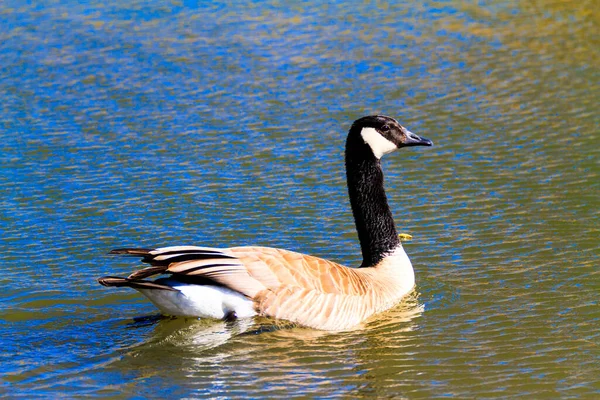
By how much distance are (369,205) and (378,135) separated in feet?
1.88

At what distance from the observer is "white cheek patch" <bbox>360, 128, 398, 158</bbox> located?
26.5 feet

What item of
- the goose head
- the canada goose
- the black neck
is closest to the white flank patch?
the canada goose

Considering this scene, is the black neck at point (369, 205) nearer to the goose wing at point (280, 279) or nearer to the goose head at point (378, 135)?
the goose head at point (378, 135)

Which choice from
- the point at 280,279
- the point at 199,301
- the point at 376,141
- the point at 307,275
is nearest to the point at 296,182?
the point at 376,141

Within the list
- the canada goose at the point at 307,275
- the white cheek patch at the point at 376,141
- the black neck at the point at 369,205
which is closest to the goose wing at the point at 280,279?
the canada goose at the point at 307,275

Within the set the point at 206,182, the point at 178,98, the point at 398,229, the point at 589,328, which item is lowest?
the point at 589,328

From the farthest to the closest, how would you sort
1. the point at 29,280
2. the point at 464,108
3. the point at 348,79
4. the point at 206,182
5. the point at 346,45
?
the point at 346,45, the point at 348,79, the point at 464,108, the point at 206,182, the point at 29,280

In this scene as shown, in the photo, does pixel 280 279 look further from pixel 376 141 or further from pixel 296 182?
pixel 296 182

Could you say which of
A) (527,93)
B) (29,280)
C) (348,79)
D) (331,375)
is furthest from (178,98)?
(331,375)

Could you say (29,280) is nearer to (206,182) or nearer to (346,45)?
(206,182)

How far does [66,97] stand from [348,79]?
3524 millimetres

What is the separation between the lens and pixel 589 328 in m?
7.14

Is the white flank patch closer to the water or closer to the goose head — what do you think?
the water

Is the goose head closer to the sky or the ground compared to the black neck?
closer to the sky
